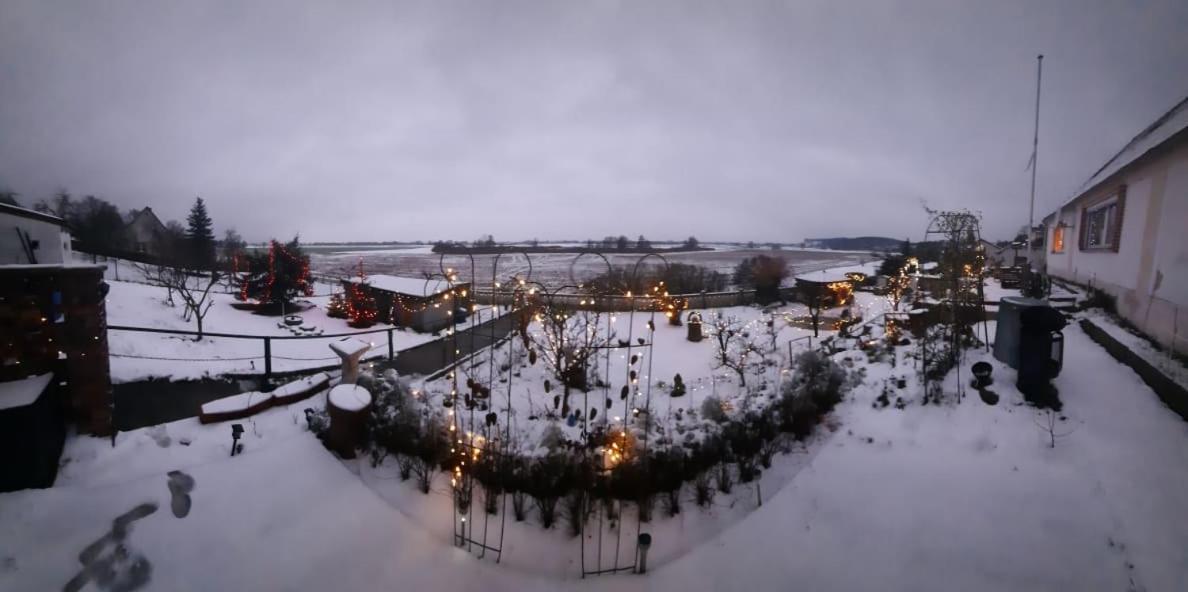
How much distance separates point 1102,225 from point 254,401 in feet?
56.3

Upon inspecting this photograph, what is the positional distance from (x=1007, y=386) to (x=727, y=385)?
195 inches

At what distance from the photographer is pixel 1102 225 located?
10.6m

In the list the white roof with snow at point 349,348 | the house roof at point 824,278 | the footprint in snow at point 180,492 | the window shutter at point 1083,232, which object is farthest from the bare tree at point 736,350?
the house roof at point 824,278

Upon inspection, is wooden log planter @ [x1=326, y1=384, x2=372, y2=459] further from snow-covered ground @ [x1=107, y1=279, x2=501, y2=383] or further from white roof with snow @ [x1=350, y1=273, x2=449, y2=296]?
white roof with snow @ [x1=350, y1=273, x2=449, y2=296]

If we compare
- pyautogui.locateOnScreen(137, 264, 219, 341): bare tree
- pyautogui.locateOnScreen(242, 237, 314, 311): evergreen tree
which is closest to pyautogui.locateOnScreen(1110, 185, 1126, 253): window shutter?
pyautogui.locateOnScreen(137, 264, 219, 341): bare tree

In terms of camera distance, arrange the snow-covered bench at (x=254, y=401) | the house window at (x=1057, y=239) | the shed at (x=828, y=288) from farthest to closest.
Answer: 1. the shed at (x=828, y=288)
2. the house window at (x=1057, y=239)
3. the snow-covered bench at (x=254, y=401)

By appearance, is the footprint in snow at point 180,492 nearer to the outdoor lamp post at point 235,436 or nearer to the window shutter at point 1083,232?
the outdoor lamp post at point 235,436

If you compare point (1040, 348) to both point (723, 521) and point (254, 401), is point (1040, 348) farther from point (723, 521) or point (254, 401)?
point (254, 401)

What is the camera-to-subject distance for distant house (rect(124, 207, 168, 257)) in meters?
38.3

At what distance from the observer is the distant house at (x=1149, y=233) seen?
6.11m

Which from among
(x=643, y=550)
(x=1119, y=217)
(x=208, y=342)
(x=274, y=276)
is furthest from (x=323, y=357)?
(x=1119, y=217)

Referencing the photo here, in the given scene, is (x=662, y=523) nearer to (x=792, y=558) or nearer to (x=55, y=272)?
(x=792, y=558)

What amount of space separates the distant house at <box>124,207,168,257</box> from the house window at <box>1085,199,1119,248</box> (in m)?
54.2

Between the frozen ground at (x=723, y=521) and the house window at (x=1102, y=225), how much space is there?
23.1 ft
